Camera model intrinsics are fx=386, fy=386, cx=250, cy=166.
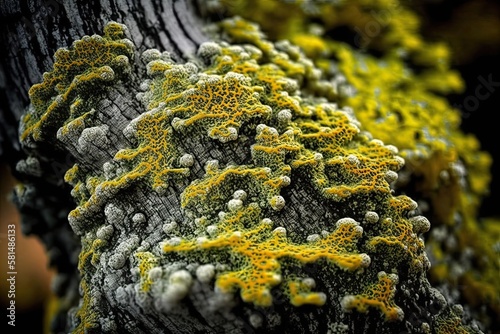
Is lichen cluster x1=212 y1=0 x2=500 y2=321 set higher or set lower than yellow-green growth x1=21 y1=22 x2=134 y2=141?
lower

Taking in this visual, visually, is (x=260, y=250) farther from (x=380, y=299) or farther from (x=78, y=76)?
(x=78, y=76)

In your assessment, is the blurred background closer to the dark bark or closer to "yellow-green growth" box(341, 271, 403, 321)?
the dark bark

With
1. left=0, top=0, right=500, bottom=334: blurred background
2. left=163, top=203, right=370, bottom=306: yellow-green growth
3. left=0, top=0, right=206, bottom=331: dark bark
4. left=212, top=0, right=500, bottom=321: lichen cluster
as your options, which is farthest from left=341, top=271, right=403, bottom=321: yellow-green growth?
left=0, top=0, right=500, bottom=334: blurred background

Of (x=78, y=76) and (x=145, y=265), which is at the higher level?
(x=78, y=76)

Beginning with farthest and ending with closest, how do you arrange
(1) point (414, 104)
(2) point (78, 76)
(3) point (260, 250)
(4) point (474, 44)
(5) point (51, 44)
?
1. (4) point (474, 44)
2. (1) point (414, 104)
3. (5) point (51, 44)
4. (2) point (78, 76)
5. (3) point (260, 250)

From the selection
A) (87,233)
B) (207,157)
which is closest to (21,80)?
(87,233)

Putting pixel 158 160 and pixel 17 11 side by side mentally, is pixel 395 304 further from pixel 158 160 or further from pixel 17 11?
pixel 17 11

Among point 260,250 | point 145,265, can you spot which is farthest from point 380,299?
point 145,265

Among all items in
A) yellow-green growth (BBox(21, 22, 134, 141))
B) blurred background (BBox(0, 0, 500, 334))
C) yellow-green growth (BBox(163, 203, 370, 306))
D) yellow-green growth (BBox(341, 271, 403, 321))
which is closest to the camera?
yellow-green growth (BBox(163, 203, 370, 306))

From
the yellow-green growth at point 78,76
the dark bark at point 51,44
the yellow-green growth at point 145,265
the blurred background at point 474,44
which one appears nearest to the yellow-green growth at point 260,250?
the yellow-green growth at point 145,265

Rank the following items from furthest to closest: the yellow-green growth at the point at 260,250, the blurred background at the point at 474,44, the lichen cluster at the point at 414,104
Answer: the blurred background at the point at 474,44 → the lichen cluster at the point at 414,104 → the yellow-green growth at the point at 260,250

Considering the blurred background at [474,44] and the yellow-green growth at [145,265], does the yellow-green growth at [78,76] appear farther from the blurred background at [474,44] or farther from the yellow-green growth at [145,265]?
the blurred background at [474,44]
